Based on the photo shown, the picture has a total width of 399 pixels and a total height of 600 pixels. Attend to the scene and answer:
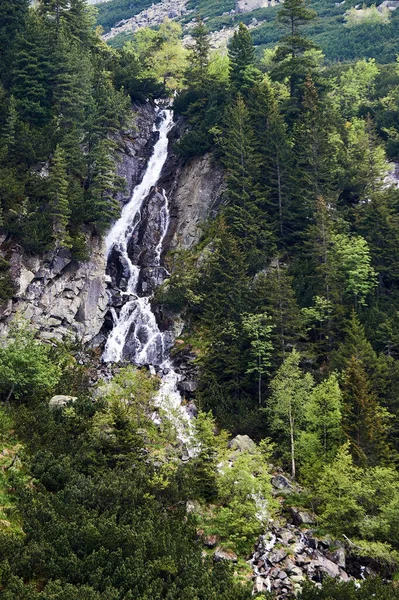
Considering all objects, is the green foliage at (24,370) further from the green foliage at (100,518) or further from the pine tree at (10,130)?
the pine tree at (10,130)

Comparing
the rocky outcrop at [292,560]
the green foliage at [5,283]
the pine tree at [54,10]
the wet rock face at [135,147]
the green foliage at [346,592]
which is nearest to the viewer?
the green foliage at [346,592]

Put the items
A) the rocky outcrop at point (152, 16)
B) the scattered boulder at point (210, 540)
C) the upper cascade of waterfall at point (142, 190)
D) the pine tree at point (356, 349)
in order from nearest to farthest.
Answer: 1. the scattered boulder at point (210, 540)
2. the pine tree at point (356, 349)
3. the upper cascade of waterfall at point (142, 190)
4. the rocky outcrop at point (152, 16)

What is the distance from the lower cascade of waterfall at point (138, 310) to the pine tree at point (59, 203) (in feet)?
17.4

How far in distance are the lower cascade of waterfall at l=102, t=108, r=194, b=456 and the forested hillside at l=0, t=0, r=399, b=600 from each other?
302 millimetres

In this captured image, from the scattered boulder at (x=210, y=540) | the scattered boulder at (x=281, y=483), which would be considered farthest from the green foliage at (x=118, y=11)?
the scattered boulder at (x=210, y=540)

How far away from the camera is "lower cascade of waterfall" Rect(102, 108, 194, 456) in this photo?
38.3m

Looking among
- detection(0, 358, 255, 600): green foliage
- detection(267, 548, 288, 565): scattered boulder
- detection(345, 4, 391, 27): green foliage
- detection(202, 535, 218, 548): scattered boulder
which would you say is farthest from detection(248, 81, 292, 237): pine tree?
detection(345, 4, 391, 27): green foliage

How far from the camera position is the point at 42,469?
74.7 feet

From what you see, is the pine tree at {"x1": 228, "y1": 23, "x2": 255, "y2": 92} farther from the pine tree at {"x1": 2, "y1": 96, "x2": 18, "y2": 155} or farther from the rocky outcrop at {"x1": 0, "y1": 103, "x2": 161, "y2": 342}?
the rocky outcrop at {"x1": 0, "y1": 103, "x2": 161, "y2": 342}

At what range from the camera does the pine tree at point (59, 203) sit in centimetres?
4064

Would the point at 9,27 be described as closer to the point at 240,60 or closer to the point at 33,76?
the point at 33,76

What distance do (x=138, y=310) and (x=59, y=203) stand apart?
390 inches

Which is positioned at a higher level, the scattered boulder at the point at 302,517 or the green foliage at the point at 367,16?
the green foliage at the point at 367,16

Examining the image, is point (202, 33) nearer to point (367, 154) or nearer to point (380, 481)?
point (367, 154)
